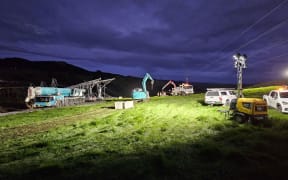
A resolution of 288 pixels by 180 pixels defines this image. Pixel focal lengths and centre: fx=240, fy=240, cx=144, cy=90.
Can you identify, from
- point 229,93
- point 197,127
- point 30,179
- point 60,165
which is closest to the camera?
point 30,179

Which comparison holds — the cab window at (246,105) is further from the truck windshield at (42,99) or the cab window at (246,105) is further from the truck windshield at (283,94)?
the truck windshield at (42,99)

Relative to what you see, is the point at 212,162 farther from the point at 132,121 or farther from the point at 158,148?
the point at 132,121

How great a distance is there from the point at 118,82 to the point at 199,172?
178445mm

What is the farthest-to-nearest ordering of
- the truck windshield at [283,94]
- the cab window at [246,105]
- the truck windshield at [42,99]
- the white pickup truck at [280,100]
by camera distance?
the truck windshield at [42,99], the truck windshield at [283,94], the white pickup truck at [280,100], the cab window at [246,105]

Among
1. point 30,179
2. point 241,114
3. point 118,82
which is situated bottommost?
point 30,179

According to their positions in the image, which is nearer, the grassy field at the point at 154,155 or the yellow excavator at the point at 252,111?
the grassy field at the point at 154,155

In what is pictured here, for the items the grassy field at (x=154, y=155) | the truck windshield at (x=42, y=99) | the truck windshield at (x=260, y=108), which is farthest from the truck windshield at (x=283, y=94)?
the truck windshield at (x=42, y=99)

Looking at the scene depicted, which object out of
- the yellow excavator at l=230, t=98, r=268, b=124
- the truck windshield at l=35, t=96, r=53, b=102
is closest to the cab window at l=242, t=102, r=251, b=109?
the yellow excavator at l=230, t=98, r=268, b=124

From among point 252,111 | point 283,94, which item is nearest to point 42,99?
Answer: point 252,111

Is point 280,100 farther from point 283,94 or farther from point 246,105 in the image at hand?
point 246,105

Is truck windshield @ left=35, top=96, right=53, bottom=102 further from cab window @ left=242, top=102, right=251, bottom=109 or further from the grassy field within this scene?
cab window @ left=242, top=102, right=251, bottom=109

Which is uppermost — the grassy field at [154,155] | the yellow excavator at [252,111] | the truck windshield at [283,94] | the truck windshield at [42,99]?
the truck windshield at [283,94]

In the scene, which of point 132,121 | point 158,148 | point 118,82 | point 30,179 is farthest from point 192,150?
point 118,82

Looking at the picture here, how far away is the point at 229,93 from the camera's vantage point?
2959cm
